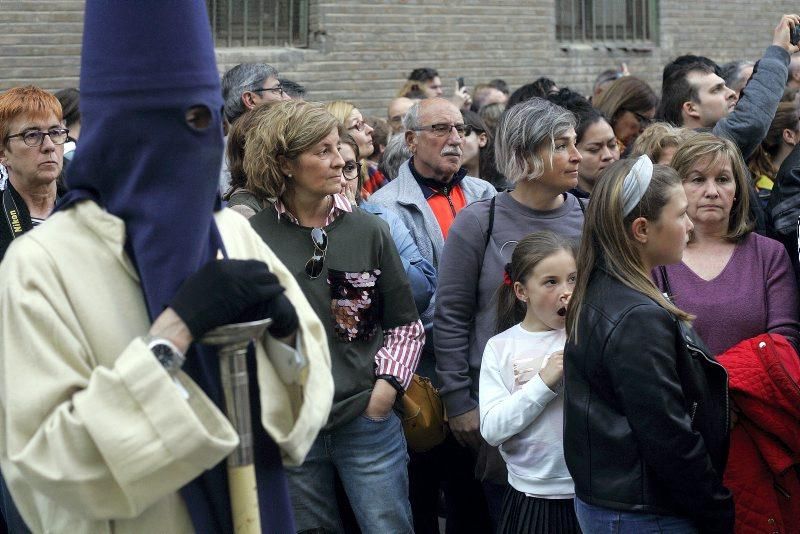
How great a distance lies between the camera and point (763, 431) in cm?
397

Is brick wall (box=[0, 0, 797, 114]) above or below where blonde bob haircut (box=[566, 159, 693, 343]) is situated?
above

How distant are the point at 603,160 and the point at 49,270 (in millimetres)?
3666

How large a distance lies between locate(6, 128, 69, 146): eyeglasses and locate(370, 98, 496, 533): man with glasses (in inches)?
56.7

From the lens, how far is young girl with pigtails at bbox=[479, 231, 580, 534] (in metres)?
3.91

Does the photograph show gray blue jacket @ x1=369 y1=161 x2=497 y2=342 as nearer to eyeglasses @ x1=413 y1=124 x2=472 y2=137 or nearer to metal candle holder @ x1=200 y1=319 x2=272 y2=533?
eyeglasses @ x1=413 y1=124 x2=472 y2=137

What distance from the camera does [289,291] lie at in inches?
99.1

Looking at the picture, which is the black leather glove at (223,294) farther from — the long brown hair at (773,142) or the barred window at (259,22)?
the barred window at (259,22)

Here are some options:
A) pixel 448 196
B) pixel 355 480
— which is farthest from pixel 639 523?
pixel 448 196

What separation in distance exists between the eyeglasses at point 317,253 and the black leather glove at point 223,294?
178 cm

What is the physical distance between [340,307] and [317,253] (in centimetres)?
21

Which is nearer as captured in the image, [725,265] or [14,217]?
[725,265]

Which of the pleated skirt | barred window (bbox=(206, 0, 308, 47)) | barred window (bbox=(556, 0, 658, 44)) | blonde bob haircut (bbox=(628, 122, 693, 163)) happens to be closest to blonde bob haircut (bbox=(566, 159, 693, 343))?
the pleated skirt

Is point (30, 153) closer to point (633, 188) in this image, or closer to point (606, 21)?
point (633, 188)

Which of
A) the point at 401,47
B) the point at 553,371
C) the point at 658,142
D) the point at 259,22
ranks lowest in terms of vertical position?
the point at 553,371
